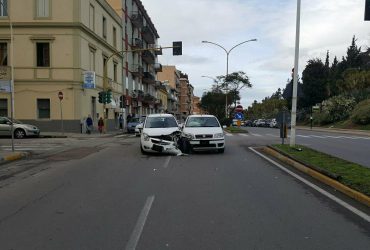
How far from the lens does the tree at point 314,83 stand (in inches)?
2995

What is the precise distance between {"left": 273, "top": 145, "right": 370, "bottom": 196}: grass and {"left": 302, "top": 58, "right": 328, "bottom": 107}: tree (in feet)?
204

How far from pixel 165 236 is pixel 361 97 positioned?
58964 millimetres

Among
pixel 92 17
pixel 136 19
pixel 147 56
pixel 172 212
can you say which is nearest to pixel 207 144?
pixel 172 212

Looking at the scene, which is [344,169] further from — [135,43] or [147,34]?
[147,34]

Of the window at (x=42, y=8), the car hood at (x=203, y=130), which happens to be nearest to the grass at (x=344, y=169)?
the car hood at (x=203, y=130)

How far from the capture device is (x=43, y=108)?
3766 cm

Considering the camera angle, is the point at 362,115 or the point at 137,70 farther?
the point at 137,70

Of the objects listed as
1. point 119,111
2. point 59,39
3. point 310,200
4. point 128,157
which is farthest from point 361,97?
point 310,200

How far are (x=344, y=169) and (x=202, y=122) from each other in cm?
853

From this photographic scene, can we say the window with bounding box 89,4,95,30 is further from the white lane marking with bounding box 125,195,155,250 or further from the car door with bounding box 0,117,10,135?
the white lane marking with bounding box 125,195,155,250

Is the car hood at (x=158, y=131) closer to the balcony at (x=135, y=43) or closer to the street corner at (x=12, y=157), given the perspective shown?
the street corner at (x=12, y=157)

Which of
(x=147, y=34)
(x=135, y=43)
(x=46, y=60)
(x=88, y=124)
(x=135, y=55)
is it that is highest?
(x=147, y=34)

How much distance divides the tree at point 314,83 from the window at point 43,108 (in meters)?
48.1

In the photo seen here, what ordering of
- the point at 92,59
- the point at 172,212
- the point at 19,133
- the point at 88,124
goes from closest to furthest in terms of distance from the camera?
1. the point at 172,212
2. the point at 19,133
3. the point at 88,124
4. the point at 92,59
